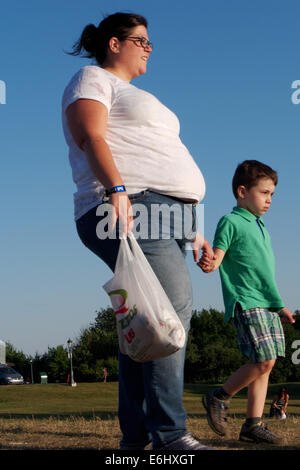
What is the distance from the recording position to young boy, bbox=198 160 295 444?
427 cm

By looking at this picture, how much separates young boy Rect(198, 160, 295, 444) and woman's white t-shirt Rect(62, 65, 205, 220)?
137cm

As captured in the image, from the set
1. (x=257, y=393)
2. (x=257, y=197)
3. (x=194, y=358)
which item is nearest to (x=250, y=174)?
(x=257, y=197)

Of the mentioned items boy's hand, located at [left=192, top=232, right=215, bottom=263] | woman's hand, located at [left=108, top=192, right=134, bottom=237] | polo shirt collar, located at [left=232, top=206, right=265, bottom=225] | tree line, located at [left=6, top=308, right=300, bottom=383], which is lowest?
tree line, located at [left=6, top=308, right=300, bottom=383]

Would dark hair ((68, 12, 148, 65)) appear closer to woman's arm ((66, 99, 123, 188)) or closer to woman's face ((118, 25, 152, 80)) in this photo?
woman's face ((118, 25, 152, 80))

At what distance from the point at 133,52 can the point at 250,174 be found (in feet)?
6.17

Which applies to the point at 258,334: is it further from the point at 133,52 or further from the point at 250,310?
the point at 133,52

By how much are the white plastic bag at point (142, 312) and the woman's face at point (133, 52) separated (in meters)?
1.18

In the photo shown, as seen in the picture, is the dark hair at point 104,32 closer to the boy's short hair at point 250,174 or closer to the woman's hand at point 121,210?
the woman's hand at point 121,210

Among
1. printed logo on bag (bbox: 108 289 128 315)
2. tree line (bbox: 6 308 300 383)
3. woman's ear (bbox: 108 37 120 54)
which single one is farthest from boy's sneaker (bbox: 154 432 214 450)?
tree line (bbox: 6 308 300 383)

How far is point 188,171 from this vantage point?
3.01 meters

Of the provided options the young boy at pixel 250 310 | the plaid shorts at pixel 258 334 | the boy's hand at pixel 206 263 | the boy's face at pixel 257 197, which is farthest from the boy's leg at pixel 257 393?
the boy's face at pixel 257 197
